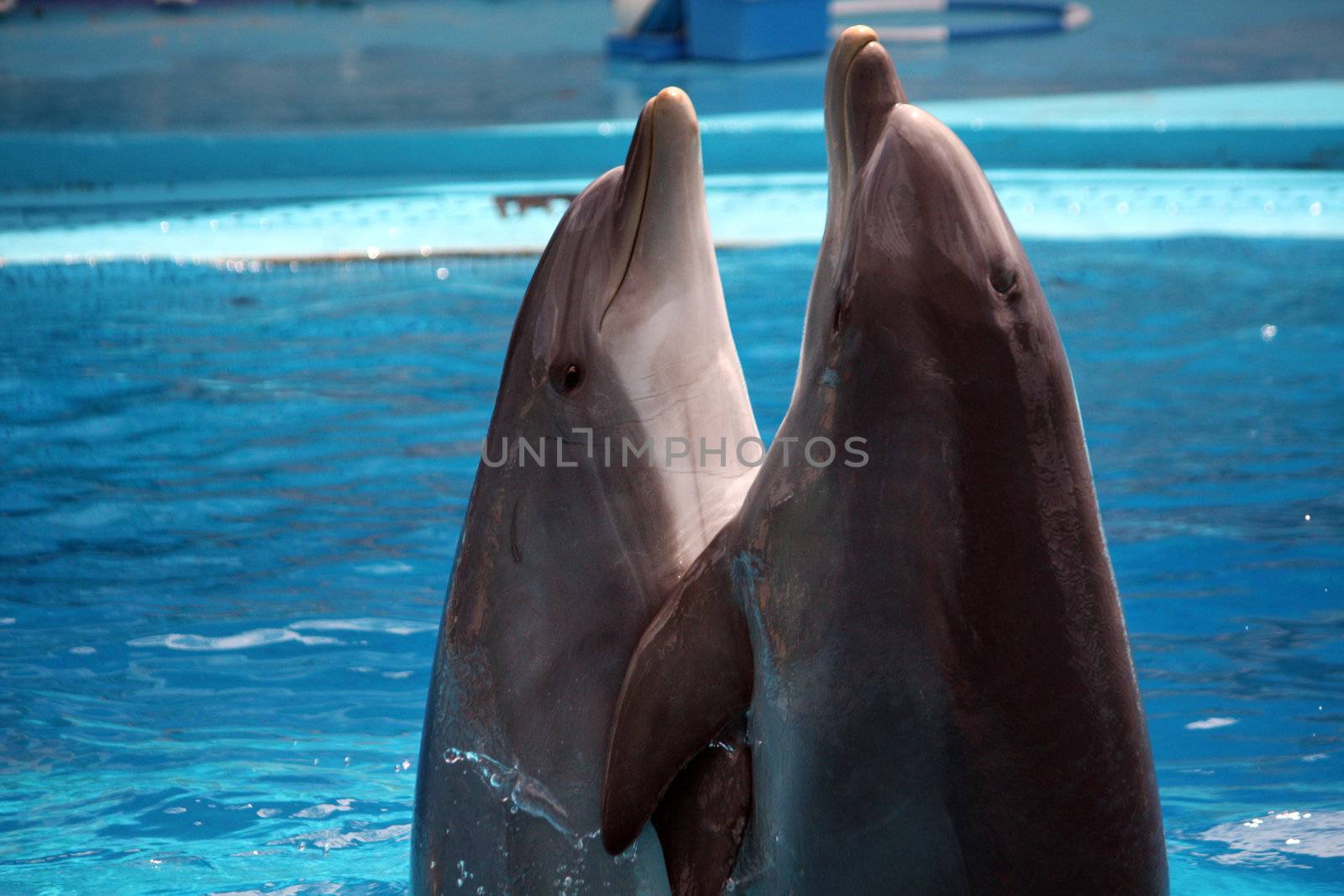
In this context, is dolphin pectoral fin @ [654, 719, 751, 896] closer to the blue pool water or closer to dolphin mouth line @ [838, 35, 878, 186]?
dolphin mouth line @ [838, 35, 878, 186]

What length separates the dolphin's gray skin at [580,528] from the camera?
2.04 meters

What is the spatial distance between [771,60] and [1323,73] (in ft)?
14.4

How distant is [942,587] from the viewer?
68.4 inches

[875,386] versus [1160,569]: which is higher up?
[875,386]

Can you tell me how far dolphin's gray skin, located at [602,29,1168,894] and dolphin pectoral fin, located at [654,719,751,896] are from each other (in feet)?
0.38

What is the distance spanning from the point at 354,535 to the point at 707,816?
326 cm

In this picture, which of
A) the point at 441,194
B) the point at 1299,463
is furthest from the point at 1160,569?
the point at 441,194

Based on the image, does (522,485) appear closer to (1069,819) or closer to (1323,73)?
(1069,819)

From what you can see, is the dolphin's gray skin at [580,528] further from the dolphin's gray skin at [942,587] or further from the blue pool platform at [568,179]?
the blue pool platform at [568,179]

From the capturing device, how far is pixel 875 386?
178cm

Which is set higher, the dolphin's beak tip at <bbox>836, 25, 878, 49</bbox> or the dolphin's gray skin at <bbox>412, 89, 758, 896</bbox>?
the dolphin's beak tip at <bbox>836, 25, 878, 49</bbox>

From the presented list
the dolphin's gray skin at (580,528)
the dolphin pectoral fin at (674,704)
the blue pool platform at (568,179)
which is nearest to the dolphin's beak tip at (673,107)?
the dolphin's gray skin at (580,528)

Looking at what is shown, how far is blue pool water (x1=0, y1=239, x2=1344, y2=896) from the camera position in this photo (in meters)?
3.33

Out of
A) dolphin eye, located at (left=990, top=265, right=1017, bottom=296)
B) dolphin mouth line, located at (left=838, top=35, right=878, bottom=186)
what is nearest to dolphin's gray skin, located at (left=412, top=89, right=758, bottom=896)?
dolphin mouth line, located at (left=838, top=35, right=878, bottom=186)
